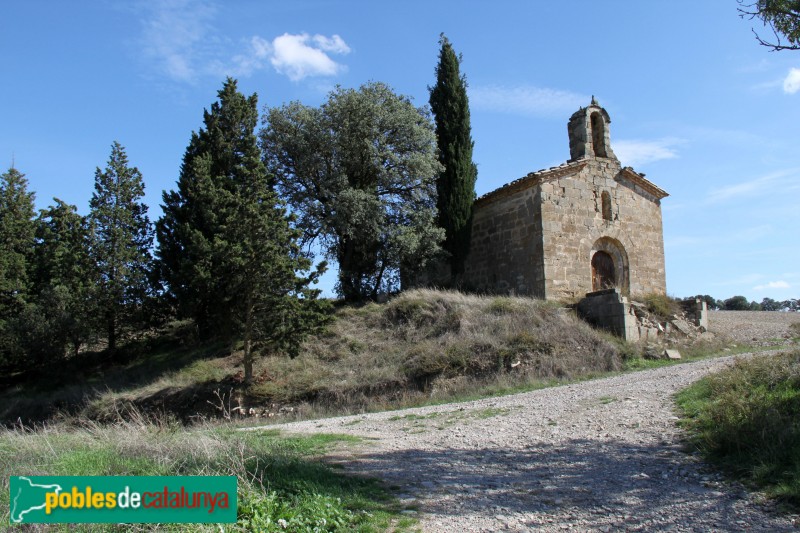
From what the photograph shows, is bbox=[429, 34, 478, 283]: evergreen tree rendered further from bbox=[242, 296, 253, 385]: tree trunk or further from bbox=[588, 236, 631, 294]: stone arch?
bbox=[242, 296, 253, 385]: tree trunk

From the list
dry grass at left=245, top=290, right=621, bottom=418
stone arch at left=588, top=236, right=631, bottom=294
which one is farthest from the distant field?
dry grass at left=245, top=290, right=621, bottom=418

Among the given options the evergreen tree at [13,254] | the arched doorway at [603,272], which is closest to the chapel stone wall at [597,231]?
the arched doorway at [603,272]

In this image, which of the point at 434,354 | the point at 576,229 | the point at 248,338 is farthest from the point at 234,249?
the point at 576,229

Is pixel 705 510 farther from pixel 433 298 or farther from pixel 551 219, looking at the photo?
pixel 551 219

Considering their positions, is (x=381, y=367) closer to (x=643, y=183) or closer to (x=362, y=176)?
(x=362, y=176)

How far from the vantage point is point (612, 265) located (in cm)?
2084

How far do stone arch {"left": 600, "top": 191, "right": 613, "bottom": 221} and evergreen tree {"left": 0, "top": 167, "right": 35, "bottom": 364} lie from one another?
836 inches

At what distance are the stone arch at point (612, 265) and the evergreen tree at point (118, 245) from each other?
52.4 ft

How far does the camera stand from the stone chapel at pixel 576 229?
19.5 metres

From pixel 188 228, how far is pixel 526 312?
1110cm

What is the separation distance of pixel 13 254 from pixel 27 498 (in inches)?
917

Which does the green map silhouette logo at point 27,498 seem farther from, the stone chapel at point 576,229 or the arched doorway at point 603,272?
the arched doorway at point 603,272

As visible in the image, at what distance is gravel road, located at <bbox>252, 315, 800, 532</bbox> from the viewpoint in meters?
5.25

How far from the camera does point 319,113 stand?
21.7m
